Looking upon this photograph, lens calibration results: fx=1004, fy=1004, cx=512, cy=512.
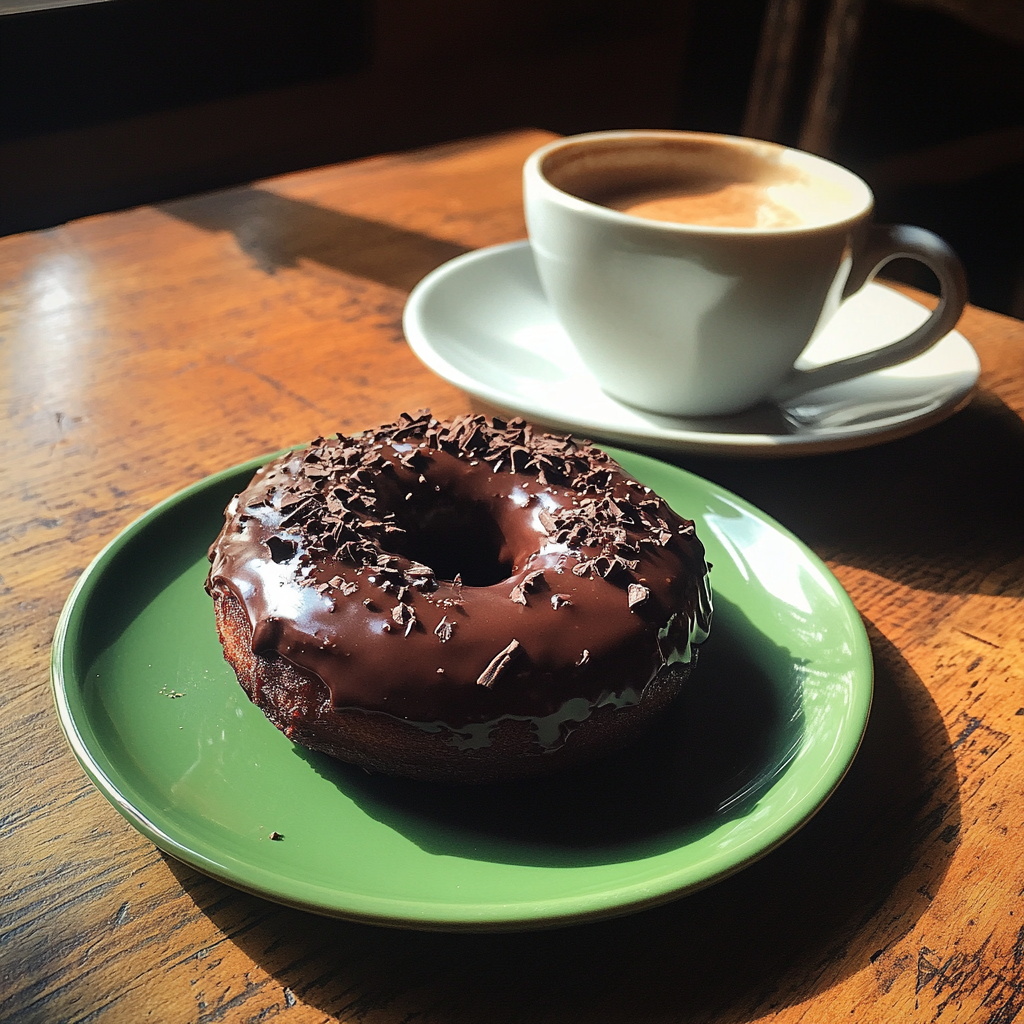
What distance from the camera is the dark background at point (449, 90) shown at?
238cm

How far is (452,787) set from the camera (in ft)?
1.90

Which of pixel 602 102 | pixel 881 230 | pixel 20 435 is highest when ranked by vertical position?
pixel 881 230

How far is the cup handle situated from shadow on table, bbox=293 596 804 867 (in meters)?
0.46

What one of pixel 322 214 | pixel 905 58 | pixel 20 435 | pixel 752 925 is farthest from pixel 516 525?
pixel 905 58

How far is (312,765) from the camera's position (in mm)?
592

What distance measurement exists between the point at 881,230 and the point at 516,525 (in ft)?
1.82

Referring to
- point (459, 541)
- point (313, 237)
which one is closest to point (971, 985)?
point (459, 541)

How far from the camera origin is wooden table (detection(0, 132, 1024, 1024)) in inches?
19.3

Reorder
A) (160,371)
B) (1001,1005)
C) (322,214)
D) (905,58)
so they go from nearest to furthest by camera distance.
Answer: (1001,1005), (160,371), (322,214), (905,58)

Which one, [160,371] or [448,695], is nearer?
[448,695]

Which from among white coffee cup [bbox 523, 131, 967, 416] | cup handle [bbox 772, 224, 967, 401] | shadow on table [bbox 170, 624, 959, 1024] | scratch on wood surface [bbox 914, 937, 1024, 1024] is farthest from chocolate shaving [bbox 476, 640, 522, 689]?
cup handle [bbox 772, 224, 967, 401]

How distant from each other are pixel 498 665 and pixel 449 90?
118 inches

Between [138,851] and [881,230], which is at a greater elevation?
[881,230]

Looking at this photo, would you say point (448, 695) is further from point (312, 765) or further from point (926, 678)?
point (926, 678)
